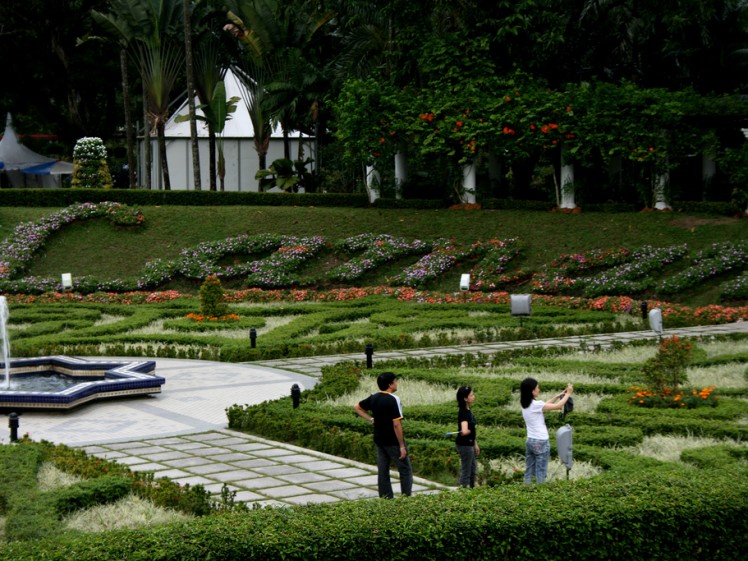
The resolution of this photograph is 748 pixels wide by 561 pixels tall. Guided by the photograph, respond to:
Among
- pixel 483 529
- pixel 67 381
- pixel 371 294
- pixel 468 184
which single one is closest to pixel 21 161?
pixel 468 184

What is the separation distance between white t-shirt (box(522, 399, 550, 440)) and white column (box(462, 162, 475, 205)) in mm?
25445

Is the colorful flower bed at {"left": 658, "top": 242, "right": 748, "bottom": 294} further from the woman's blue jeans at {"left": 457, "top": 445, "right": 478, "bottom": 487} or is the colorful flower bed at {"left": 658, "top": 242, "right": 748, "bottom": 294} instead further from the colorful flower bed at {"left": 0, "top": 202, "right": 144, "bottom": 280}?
the colorful flower bed at {"left": 0, "top": 202, "right": 144, "bottom": 280}

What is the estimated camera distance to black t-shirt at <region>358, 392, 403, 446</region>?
31.4ft

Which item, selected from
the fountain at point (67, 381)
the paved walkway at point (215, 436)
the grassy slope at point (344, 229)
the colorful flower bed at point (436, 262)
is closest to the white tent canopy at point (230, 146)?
the grassy slope at point (344, 229)

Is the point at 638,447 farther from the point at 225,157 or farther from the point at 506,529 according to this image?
the point at 225,157

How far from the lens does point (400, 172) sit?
37.4 m

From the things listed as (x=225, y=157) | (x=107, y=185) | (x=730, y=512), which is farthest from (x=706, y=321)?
(x=225, y=157)

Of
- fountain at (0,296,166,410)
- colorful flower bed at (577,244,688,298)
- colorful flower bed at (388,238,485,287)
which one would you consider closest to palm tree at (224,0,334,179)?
colorful flower bed at (388,238,485,287)

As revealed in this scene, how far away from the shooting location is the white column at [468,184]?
1378 inches

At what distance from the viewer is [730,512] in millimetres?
7848

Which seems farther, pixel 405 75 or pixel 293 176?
pixel 293 176

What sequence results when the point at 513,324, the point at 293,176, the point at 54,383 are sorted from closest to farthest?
the point at 54,383
the point at 513,324
the point at 293,176

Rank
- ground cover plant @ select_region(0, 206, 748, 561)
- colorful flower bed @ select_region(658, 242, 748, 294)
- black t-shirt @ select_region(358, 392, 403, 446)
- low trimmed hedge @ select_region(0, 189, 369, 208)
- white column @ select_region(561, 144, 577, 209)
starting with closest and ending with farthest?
ground cover plant @ select_region(0, 206, 748, 561) → black t-shirt @ select_region(358, 392, 403, 446) → colorful flower bed @ select_region(658, 242, 748, 294) → white column @ select_region(561, 144, 577, 209) → low trimmed hedge @ select_region(0, 189, 369, 208)

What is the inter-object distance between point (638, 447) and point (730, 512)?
3997 mm
